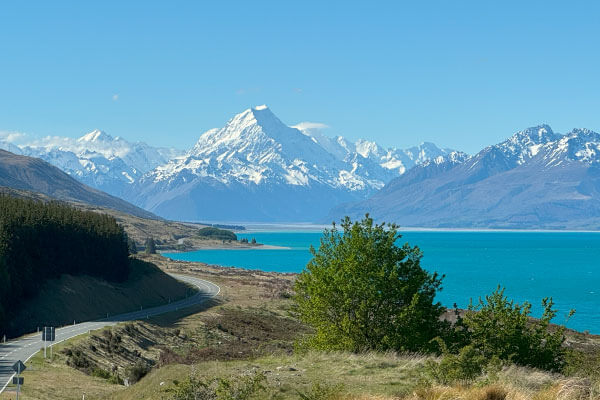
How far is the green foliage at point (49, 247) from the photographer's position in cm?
8550

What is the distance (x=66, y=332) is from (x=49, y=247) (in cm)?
2903

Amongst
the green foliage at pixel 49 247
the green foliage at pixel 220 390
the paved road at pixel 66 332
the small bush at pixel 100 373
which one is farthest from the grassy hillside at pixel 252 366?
the green foliage at pixel 49 247

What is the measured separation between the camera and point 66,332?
7250 centimetres

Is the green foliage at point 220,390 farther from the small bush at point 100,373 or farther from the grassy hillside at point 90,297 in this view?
the grassy hillside at point 90,297

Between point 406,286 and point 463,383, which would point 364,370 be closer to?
point 463,383

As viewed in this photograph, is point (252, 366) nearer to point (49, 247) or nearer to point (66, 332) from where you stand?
point (66, 332)

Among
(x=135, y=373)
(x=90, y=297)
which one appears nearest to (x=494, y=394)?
(x=135, y=373)

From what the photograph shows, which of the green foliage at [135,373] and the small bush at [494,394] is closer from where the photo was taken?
the small bush at [494,394]

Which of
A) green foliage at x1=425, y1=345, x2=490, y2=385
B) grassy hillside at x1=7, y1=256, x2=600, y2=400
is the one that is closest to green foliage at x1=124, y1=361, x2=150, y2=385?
grassy hillside at x1=7, y1=256, x2=600, y2=400

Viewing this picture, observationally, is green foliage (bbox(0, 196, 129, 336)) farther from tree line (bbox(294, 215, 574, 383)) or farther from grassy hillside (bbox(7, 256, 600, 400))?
tree line (bbox(294, 215, 574, 383))

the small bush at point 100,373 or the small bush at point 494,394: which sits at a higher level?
the small bush at point 494,394

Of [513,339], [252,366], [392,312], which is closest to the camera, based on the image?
[252,366]

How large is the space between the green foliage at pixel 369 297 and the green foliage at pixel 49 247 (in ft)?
162

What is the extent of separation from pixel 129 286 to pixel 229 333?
104 ft
